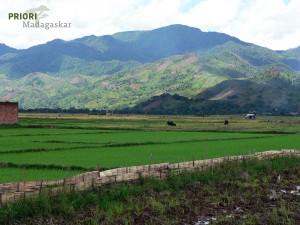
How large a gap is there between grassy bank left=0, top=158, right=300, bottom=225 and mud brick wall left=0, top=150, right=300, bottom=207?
0.88ft

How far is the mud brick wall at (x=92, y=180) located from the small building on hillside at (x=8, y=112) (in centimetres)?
3879

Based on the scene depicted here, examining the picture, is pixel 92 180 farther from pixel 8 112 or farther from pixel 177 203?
pixel 8 112

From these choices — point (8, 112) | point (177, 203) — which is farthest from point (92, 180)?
point (8, 112)

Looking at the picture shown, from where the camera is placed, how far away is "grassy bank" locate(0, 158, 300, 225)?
1098 centimetres

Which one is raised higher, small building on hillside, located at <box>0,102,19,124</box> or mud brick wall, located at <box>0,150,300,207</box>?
small building on hillside, located at <box>0,102,19,124</box>

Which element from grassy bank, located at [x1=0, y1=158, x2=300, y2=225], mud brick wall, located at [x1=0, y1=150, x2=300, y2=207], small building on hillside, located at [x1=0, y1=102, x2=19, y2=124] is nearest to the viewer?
grassy bank, located at [x1=0, y1=158, x2=300, y2=225]

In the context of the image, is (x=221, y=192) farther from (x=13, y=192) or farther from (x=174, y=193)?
(x=13, y=192)

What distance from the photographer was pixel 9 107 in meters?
53.8

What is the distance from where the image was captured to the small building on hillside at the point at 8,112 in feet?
174

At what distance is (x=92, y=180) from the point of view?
1305 centimetres

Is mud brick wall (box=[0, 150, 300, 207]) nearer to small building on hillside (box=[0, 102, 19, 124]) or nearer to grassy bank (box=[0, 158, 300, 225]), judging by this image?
grassy bank (box=[0, 158, 300, 225])

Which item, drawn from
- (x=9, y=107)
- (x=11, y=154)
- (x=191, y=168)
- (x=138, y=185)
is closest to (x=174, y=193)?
(x=138, y=185)

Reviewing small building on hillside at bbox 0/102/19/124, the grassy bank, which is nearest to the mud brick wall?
the grassy bank

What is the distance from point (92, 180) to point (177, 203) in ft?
7.27
